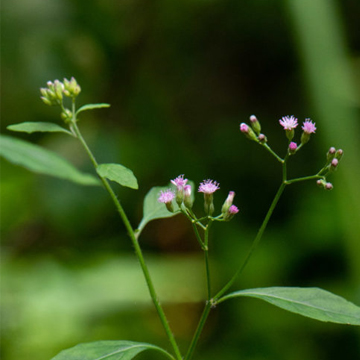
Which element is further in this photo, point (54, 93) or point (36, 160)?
point (54, 93)

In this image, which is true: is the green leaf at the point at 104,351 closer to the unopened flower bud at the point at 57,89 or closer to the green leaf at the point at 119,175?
the green leaf at the point at 119,175

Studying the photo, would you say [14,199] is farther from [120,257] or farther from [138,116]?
[138,116]

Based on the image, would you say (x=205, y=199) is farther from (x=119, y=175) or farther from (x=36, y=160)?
(x=36, y=160)

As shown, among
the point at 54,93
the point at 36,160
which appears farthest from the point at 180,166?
the point at 36,160

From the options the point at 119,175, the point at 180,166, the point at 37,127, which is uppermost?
the point at 37,127

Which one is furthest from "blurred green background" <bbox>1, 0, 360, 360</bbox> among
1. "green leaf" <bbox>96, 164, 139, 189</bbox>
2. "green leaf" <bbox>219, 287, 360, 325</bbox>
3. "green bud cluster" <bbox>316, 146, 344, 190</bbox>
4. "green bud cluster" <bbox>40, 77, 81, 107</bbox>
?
"green leaf" <bbox>96, 164, 139, 189</bbox>

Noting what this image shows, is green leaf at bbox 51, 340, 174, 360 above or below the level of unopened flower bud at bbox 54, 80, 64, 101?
below

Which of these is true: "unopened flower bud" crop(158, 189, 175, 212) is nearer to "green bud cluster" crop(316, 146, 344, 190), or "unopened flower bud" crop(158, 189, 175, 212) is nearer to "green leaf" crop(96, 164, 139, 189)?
"green leaf" crop(96, 164, 139, 189)
